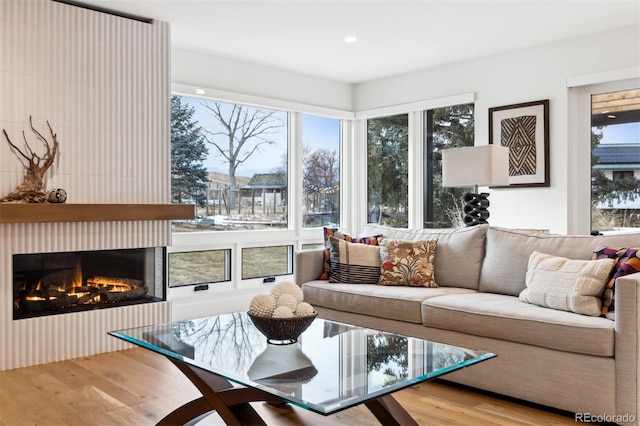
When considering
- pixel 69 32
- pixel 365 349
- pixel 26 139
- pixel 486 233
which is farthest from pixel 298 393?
pixel 69 32

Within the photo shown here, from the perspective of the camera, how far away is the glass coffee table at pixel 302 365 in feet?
5.88

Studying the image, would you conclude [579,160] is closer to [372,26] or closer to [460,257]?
[460,257]

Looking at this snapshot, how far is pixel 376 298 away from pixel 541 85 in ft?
8.93

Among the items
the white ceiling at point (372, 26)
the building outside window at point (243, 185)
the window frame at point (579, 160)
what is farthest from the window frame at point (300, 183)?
the window frame at point (579, 160)

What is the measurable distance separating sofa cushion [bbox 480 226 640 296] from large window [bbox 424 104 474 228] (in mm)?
2034

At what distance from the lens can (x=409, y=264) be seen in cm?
388

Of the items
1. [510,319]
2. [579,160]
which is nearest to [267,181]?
[579,160]

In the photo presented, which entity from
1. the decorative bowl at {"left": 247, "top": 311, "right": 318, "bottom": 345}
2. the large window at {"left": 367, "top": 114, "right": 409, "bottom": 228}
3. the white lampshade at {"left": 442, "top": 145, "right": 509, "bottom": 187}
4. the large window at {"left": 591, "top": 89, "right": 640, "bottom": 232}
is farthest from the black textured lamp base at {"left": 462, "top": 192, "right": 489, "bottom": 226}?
the decorative bowl at {"left": 247, "top": 311, "right": 318, "bottom": 345}

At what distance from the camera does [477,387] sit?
3.02 meters

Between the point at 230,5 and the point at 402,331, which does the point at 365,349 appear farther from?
the point at 230,5

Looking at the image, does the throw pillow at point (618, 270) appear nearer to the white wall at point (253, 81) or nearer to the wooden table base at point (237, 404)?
the wooden table base at point (237, 404)

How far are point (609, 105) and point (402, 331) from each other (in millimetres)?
2798

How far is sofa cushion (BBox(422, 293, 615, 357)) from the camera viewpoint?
2.62 m

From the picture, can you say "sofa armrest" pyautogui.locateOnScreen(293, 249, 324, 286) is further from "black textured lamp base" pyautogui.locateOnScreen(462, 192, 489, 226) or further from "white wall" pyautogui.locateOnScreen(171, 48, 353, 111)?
"white wall" pyautogui.locateOnScreen(171, 48, 353, 111)
